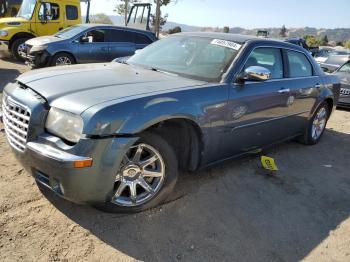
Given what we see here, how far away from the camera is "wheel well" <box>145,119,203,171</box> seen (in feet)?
11.9

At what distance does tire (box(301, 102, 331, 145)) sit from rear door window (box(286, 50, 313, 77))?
720 mm

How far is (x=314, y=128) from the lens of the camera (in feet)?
19.9

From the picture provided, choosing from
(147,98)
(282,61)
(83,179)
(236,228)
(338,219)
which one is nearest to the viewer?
(83,179)

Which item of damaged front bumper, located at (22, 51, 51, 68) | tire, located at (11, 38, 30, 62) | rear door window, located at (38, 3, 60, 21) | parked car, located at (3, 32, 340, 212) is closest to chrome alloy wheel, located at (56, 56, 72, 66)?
damaged front bumper, located at (22, 51, 51, 68)

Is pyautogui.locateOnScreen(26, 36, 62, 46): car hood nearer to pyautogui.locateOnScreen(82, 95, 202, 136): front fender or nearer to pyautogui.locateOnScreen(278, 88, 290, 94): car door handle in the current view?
pyautogui.locateOnScreen(278, 88, 290, 94): car door handle

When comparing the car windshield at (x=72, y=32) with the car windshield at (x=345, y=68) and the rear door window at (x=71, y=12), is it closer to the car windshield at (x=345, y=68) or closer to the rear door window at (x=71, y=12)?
the rear door window at (x=71, y=12)

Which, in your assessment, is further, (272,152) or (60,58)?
(60,58)

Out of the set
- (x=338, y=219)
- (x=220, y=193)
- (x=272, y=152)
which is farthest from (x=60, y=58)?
(x=338, y=219)

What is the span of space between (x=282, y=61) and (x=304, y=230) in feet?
7.67

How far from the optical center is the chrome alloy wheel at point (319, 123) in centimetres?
604

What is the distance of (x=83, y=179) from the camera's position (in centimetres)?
285

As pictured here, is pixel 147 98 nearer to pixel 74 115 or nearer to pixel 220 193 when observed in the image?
pixel 74 115

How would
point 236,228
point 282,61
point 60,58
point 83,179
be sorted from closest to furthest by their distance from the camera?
point 83,179
point 236,228
point 282,61
point 60,58

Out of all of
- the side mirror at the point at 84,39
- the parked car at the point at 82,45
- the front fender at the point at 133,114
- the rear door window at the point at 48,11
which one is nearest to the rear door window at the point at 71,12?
the rear door window at the point at 48,11
